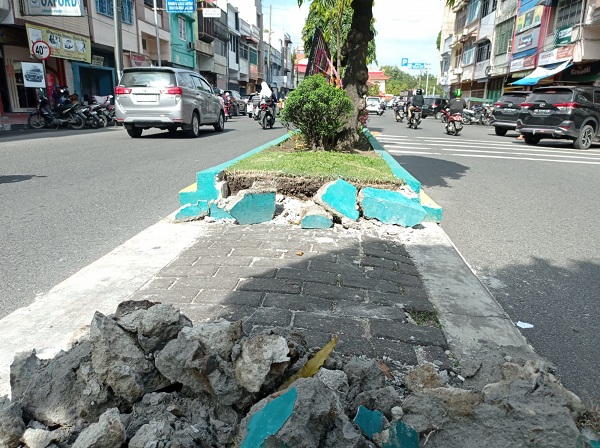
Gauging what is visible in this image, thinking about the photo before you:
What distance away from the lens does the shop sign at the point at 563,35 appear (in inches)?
973

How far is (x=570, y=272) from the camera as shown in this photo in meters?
3.99

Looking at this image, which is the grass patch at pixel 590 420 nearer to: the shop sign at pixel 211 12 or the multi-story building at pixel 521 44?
the multi-story building at pixel 521 44

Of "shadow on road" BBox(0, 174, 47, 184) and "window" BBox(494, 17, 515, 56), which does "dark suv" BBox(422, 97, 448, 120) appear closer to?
"window" BBox(494, 17, 515, 56)

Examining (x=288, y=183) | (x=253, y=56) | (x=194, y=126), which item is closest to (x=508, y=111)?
(x=194, y=126)

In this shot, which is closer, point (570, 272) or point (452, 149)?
point (570, 272)

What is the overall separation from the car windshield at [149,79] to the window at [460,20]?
4478cm

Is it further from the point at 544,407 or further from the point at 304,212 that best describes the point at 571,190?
the point at 544,407

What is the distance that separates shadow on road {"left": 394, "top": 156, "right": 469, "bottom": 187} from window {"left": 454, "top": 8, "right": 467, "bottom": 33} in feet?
146

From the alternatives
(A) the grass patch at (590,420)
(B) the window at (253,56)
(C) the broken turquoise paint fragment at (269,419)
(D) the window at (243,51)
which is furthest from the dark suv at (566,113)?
(B) the window at (253,56)

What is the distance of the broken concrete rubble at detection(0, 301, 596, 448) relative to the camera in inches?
60.0

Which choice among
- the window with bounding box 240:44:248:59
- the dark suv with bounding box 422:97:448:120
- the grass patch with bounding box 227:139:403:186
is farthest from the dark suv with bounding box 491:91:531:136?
the window with bounding box 240:44:248:59

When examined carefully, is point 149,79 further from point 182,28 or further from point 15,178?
point 182,28

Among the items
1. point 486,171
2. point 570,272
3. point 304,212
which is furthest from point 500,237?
point 486,171

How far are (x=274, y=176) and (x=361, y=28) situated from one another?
401 centimetres
